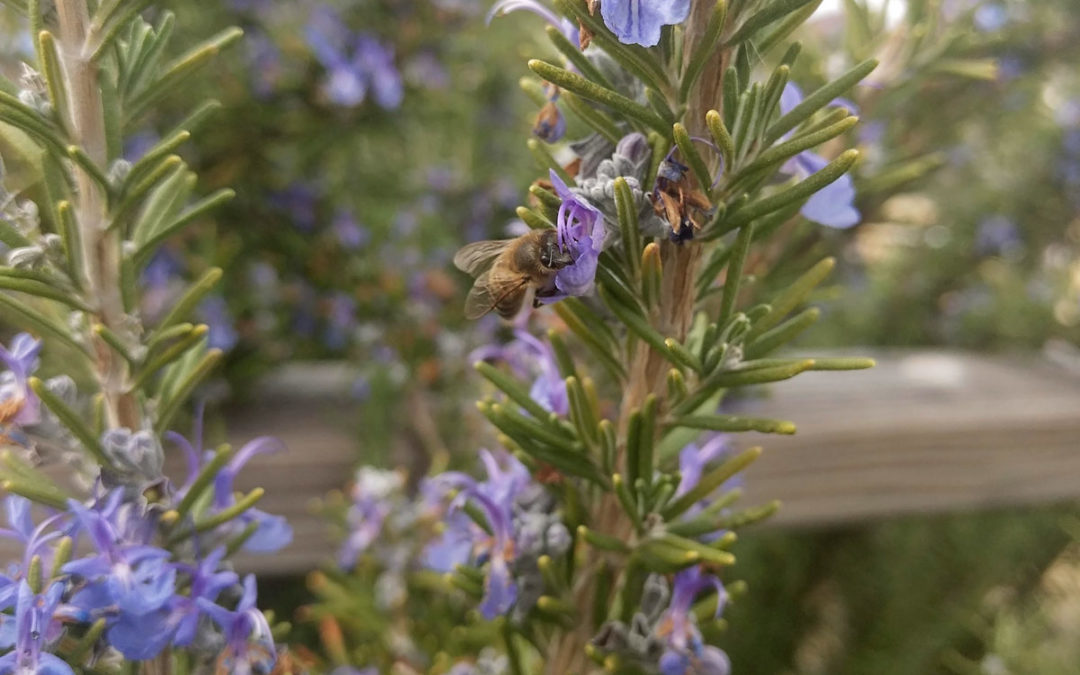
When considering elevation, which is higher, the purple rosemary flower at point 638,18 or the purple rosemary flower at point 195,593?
the purple rosemary flower at point 638,18

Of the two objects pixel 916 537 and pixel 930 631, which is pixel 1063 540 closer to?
pixel 916 537

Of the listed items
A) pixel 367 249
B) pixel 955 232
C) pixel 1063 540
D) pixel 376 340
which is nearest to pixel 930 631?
pixel 1063 540

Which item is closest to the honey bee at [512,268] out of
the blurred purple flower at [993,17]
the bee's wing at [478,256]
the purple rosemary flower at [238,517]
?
the bee's wing at [478,256]

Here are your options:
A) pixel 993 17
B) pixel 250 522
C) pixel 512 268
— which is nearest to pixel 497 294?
pixel 512 268

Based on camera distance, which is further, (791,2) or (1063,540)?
(1063,540)

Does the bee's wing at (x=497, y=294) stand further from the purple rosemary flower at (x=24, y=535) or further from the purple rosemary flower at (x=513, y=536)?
the purple rosemary flower at (x=24, y=535)
